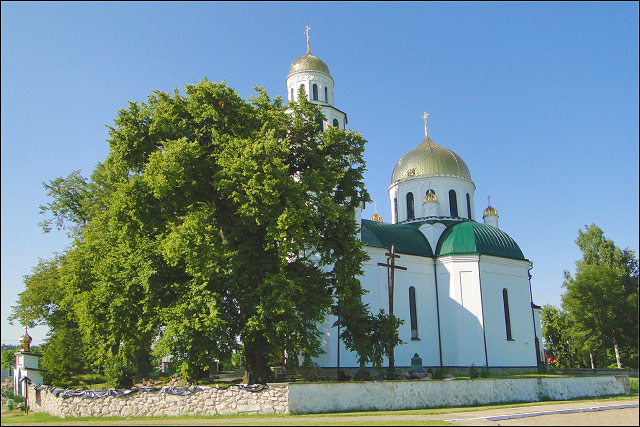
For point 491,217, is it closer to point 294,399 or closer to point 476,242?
point 476,242

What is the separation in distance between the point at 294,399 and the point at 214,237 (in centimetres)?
679

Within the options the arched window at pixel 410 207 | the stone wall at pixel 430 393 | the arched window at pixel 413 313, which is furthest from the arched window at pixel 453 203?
the stone wall at pixel 430 393

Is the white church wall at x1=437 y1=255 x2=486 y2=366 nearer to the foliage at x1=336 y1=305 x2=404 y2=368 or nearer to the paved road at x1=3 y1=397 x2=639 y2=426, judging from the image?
the foliage at x1=336 y1=305 x2=404 y2=368

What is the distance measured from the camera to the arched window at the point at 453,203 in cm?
4067

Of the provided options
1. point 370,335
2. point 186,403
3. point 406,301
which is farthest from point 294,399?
point 406,301

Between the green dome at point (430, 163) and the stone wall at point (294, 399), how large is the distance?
23.4m

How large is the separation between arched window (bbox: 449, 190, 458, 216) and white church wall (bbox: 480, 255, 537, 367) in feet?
20.1

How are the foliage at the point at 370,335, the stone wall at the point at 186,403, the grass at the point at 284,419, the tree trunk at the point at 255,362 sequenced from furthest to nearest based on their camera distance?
the foliage at the point at 370,335 → the tree trunk at the point at 255,362 → the stone wall at the point at 186,403 → the grass at the point at 284,419

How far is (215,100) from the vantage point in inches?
846

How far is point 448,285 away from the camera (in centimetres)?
3534

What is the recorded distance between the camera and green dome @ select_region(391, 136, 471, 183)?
4126 cm

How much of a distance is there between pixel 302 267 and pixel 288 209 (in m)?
3.63

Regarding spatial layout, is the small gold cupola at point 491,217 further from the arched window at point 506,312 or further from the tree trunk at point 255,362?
the tree trunk at point 255,362

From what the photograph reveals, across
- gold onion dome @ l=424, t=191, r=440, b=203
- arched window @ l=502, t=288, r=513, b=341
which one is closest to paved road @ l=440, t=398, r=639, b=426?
arched window @ l=502, t=288, r=513, b=341
